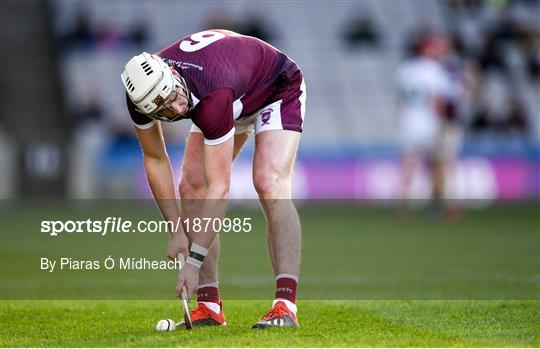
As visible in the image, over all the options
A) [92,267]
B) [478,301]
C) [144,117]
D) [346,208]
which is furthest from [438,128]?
[144,117]

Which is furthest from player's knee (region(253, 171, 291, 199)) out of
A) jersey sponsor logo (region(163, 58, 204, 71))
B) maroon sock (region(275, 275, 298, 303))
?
jersey sponsor logo (region(163, 58, 204, 71))

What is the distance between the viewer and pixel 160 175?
7.17 m

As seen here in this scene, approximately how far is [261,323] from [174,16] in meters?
21.2

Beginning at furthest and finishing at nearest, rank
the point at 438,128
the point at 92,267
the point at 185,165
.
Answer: the point at 438,128
the point at 92,267
the point at 185,165

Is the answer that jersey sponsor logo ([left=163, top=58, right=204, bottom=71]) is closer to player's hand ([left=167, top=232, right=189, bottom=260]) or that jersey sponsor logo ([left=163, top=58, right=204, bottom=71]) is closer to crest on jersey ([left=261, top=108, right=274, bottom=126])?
crest on jersey ([left=261, top=108, right=274, bottom=126])

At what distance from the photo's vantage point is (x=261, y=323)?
6.89 metres

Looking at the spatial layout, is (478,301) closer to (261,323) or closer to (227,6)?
(261,323)

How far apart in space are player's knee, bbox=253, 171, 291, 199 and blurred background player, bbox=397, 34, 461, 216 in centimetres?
1062

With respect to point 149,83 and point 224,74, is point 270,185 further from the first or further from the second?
point 149,83

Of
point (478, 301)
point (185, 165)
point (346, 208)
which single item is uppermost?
point (185, 165)

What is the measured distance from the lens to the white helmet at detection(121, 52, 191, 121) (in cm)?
648

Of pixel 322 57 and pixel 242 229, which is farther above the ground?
pixel 322 57

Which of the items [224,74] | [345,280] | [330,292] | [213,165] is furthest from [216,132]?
[345,280]

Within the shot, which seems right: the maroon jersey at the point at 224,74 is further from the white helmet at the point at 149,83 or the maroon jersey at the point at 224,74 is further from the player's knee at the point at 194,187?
the player's knee at the point at 194,187
